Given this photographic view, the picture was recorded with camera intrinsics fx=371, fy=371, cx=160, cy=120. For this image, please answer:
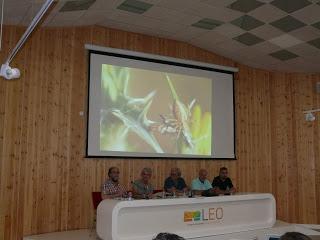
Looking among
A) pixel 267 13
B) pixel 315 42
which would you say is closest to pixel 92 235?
pixel 267 13

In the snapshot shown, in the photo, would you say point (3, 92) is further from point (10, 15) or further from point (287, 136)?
point (287, 136)

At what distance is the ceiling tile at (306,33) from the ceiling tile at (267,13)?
581 millimetres

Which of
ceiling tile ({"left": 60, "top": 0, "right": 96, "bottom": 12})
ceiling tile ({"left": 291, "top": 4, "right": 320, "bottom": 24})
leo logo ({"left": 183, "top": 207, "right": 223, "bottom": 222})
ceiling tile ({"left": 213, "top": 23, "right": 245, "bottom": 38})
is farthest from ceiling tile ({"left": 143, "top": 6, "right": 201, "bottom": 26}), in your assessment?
leo logo ({"left": 183, "top": 207, "right": 223, "bottom": 222})

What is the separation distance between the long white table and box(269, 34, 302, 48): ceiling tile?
265cm

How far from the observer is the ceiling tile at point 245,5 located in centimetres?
511

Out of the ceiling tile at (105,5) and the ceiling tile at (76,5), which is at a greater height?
the ceiling tile at (105,5)

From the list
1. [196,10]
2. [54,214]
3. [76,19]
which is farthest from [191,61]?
[54,214]

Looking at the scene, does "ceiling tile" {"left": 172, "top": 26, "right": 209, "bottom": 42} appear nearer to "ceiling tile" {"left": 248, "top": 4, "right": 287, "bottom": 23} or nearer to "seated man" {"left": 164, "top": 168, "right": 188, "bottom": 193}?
"ceiling tile" {"left": 248, "top": 4, "right": 287, "bottom": 23}

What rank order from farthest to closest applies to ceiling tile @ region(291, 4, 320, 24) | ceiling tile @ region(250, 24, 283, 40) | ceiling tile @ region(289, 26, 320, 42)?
ceiling tile @ region(250, 24, 283, 40) → ceiling tile @ region(289, 26, 320, 42) → ceiling tile @ region(291, 4, 320, 24)

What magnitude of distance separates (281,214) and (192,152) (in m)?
2.49

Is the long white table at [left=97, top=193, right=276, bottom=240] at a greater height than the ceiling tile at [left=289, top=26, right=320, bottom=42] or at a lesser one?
lesser

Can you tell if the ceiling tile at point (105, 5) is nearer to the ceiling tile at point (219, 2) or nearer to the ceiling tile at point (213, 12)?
the ceiling tile at point (213, 12)

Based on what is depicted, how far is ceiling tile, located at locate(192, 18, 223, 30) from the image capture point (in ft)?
19.4

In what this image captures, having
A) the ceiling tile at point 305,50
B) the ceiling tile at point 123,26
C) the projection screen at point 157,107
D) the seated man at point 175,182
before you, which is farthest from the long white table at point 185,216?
the ceiling tile at point 123,26
